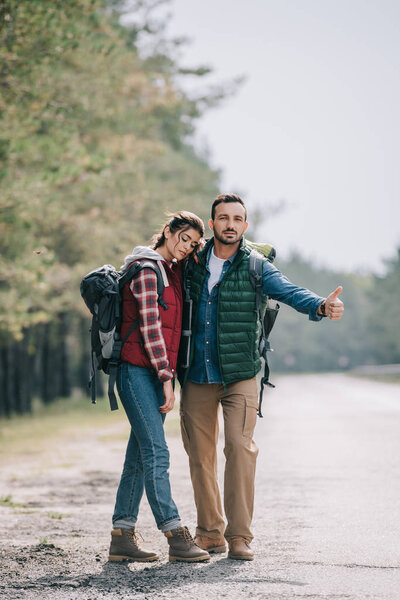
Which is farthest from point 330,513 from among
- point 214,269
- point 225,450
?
point 214,269

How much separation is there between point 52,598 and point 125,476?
3.86 ft

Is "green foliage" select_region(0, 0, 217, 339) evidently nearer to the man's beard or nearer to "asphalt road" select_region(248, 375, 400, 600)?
the man's beard

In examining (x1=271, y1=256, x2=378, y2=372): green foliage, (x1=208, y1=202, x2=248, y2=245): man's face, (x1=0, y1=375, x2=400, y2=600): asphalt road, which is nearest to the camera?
(x1=0, y1=375, x2=400, y2=600): asphalt road

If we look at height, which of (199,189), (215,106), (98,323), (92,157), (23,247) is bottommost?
(98,323)

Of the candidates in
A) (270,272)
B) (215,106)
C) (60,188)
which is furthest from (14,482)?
(215,106)

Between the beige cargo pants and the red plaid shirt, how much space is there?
53 centimetres

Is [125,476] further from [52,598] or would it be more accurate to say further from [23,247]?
[23,247]

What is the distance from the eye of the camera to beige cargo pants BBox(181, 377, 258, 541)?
5.22 meters

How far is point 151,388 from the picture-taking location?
5.12 metres

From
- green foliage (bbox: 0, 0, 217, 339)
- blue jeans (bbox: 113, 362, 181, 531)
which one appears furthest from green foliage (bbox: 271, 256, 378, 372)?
blue jeans (bbox: 113, 362, 181, 531)

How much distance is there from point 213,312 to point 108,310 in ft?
2.40

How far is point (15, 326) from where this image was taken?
16219 mm

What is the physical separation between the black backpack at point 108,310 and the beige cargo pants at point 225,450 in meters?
0.64

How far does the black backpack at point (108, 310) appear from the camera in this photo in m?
5.05
